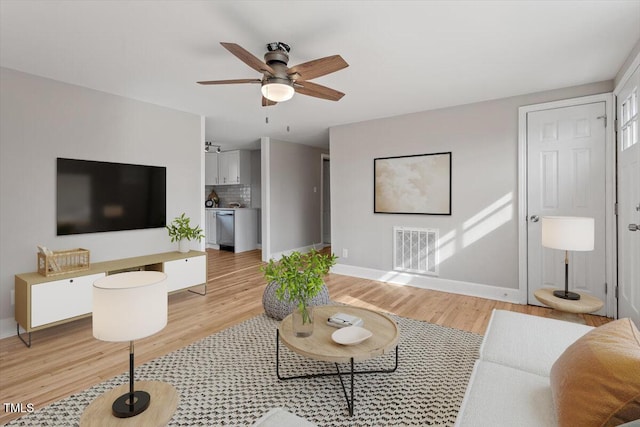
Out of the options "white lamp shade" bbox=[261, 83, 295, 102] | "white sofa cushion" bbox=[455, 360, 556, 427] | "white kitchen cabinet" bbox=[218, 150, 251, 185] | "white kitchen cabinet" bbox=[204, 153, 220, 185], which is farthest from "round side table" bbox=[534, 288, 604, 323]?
"white kitchen cabinet" bbox=[204, 153, 220, 185]

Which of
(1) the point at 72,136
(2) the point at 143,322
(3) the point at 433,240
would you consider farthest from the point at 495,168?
(1) the point at 72,136

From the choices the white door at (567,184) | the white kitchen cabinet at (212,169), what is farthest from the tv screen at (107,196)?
the white door at (567,184)

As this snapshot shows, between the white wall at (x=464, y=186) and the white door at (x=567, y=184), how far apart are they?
0.55 feet

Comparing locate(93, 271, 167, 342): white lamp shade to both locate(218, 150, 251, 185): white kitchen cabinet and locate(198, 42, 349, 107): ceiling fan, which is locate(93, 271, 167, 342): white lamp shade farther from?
locate(218, 150, 251, 185): white kitchen cabinet

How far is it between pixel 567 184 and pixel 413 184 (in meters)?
1.68

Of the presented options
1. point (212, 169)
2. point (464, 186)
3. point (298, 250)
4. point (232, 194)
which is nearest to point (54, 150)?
point (298, 250)

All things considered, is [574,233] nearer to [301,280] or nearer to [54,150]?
[301,280]

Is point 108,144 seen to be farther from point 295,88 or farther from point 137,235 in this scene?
Result: point 295,88

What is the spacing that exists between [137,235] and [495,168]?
434cm

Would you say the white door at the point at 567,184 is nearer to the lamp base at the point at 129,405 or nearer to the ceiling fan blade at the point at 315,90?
the ceiling fan blade at the point at 315,90

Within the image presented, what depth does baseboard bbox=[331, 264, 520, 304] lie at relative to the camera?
376cm

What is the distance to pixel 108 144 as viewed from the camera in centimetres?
348

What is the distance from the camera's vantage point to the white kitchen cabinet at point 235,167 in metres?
7.38

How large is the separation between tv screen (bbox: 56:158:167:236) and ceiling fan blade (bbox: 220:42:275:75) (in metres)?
2.34
